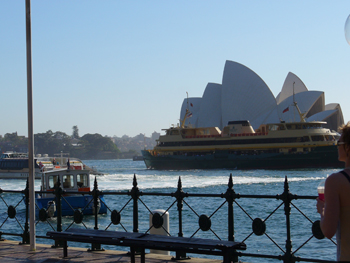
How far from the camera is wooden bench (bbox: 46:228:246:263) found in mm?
4094

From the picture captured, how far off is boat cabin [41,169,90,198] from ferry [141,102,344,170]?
1430 inches

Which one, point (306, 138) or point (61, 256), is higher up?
point (306, 138)

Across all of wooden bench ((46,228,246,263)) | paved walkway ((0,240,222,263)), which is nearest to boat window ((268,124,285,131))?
paved walkway ((0,240,222,263))

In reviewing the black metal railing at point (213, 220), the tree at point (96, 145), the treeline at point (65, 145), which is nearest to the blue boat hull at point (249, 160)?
the black metal railing at point (213, 220)

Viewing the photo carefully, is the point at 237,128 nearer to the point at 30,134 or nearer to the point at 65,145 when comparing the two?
the point at 30,134

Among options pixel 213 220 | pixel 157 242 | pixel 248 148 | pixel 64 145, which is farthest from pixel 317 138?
pixel 64 145

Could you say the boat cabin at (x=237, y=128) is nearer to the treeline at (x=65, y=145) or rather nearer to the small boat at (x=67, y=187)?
the small boat at (x=67, y=187)

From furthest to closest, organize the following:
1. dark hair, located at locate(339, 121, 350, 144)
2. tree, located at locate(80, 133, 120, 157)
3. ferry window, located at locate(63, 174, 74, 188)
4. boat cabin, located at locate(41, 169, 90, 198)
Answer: tree, located at locate(80, 133, 120, 157) < ferry window, located at locate(63, 174, 74, 188) < boat cabin, located at locate(41, 169, 90, 198) < dark hair, located at locate(339, 121, 350, 144)

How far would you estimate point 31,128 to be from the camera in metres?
5.67

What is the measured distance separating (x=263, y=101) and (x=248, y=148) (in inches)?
472

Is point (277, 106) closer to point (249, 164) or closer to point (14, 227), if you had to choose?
point (249, 164)

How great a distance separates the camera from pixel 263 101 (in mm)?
63250

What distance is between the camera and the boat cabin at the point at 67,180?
587 inches

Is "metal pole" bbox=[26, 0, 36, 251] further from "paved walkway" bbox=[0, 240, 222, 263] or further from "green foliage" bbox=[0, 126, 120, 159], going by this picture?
"green foliage" bbox=[0, 126, 120, 159]
